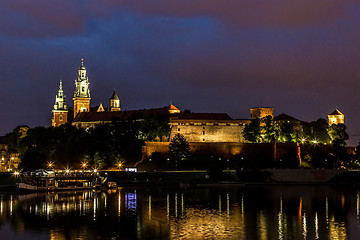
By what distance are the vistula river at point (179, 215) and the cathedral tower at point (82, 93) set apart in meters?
50.7

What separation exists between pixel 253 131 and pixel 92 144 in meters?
22.8

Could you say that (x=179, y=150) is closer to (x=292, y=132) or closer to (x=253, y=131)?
(x=253, y=131)

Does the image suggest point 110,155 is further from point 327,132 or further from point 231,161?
point 327,132

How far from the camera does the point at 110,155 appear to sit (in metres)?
68.9

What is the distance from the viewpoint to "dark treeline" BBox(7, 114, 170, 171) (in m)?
67.9

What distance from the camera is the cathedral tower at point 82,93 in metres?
99.6

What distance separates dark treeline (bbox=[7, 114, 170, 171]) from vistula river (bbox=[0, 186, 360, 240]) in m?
17.9

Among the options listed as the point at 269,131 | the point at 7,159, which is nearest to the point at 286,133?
the point at 269,131

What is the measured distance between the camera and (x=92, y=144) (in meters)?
69.6

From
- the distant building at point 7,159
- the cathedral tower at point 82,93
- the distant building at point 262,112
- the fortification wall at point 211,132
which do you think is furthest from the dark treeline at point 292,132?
the distant building at point 7,159

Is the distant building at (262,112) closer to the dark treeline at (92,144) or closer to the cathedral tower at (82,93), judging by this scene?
the dark treeline at (92,144)

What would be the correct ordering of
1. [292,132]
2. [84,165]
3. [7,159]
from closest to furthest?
[84,165]
[292,132]
[7,159]

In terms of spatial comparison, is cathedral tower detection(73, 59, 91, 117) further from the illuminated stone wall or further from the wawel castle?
the illuminated stone wall

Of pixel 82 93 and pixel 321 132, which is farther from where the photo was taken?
pixel 82 93
